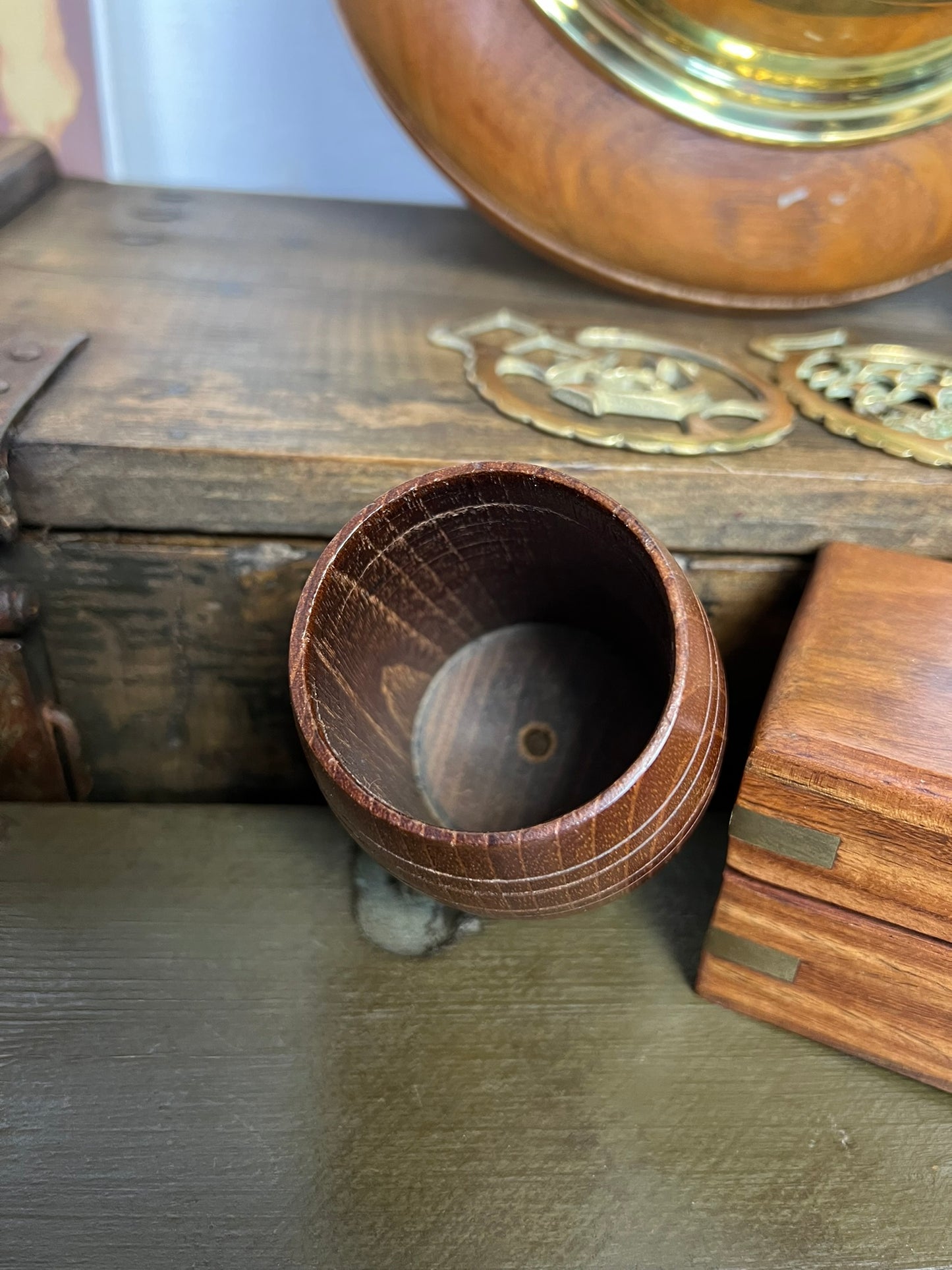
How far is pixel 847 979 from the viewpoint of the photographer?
23.7 inches

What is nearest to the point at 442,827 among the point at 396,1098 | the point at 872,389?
the point at 396,1098

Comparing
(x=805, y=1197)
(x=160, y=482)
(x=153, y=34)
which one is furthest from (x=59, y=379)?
(x=805, y=1197)

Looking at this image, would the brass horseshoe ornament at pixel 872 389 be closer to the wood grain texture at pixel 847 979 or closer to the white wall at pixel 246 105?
the wood grain texture at pixel 847 979

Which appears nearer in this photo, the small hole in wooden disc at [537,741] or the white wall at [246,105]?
the small hole in wooden disc at [537,741]

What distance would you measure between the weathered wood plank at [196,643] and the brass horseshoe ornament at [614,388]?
104 millimetres

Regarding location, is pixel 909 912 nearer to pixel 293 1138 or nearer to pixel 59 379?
pixel 293 1138

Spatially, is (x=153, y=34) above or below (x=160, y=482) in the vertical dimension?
above

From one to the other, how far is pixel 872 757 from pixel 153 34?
1145 millimetres

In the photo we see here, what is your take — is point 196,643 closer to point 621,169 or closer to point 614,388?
point 614,388

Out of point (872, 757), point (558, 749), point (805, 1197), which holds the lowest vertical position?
point (805, 1197)

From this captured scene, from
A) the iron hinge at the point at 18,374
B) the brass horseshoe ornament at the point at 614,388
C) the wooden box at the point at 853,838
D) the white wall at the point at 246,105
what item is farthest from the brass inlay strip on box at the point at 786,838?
the white wall at the point at 246,105

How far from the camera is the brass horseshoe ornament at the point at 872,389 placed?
75cm

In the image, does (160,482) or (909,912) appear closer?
(909,912)

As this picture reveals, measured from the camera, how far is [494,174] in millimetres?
849
